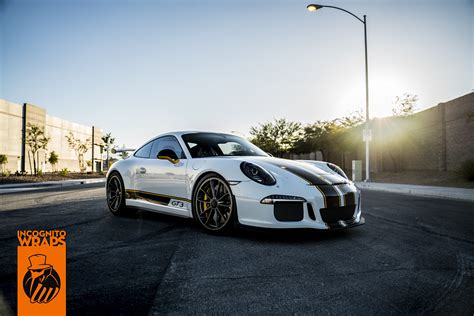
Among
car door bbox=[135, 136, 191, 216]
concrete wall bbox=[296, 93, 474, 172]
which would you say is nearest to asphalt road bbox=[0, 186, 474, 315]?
car door bbox=[135, 136, 191, 216]

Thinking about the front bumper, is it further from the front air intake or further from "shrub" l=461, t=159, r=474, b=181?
"shrub" l=461, t=159, r=474, b=181

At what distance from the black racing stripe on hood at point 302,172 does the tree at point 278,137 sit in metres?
45.7

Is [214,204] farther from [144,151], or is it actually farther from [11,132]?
[11,132]

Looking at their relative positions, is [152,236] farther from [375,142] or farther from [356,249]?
[375,142]

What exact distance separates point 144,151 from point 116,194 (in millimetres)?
890

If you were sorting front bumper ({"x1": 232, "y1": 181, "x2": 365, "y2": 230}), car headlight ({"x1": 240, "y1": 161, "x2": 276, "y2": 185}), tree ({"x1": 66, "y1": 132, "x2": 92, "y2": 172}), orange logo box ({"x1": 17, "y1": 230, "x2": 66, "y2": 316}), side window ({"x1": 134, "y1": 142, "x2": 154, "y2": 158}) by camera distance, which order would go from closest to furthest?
Answer: orange logo box ({"x1": 17, "y1": 230, "x2": 66, "y2": 316}) < front bumper ({"x1": 232, "y1": 181, "x2": 365, "y2": 230}) < car headlight ({"x1": 240, "y1": 161, "x2": 276, "y2": 185}) < side window ({"x1": 134, "y1": 142, "x2": 154, "y2": 158}) < tree ({"x1": 66, "y1": 132, "x2": 92, "y2": 172})

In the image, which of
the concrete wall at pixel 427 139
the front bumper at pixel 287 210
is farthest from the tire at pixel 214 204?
the concrete wall at pixel 427 139

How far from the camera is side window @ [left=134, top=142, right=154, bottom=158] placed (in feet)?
18.4

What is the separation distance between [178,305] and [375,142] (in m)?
28.5

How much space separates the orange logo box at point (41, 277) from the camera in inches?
70.2

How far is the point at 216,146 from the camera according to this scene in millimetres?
5043

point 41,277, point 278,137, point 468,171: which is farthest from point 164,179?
point 278,137

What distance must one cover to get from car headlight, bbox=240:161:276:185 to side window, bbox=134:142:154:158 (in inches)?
86.7

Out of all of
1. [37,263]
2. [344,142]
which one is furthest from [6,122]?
[37,263]
